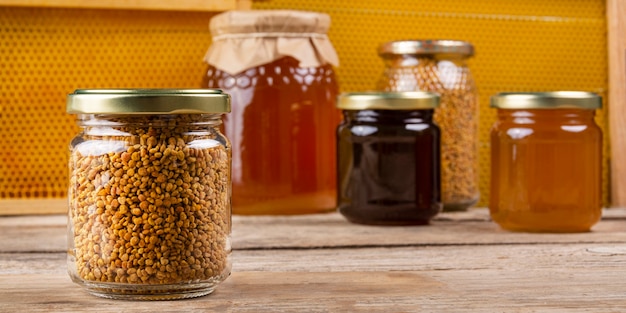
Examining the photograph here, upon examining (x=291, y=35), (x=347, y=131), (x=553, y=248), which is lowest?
(x=553, y=248)

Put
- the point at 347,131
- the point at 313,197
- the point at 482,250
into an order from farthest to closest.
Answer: the point at 313,197
the point at 347,131
the point at 482,250

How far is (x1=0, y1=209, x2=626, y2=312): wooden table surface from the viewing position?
2.61ft

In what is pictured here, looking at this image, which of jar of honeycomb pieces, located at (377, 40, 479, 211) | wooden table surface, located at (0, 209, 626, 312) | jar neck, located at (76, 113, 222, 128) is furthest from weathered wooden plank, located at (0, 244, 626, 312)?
jar of honeycomb pieces, located at (377, 40, 479, 211)

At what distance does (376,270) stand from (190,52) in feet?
2.09

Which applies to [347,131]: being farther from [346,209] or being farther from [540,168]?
[540,168]

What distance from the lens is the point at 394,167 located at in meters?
1.25

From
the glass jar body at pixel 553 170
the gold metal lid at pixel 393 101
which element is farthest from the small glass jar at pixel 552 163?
the gold metal lid at pixel 393 101

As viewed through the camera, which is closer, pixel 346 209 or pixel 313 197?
pixel 346 209

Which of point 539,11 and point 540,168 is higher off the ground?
point 539,11

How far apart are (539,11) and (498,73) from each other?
0.42 feet

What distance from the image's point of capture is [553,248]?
3.54 ft

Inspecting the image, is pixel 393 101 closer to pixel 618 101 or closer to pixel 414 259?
pixel 414 259

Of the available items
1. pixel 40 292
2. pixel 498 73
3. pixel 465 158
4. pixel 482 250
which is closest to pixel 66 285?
pixel 40 292

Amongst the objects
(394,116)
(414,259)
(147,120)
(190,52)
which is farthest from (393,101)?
(147,120)
